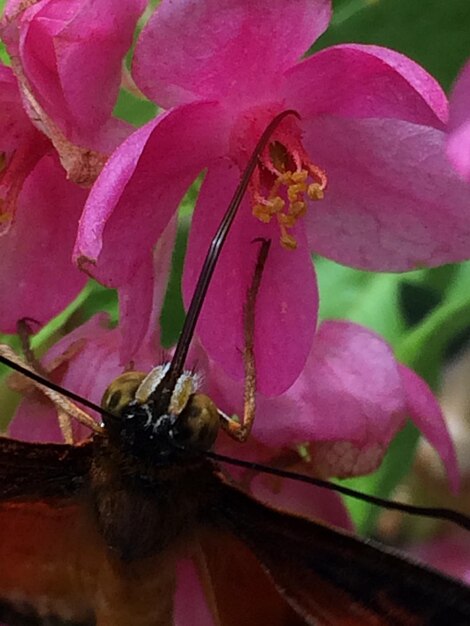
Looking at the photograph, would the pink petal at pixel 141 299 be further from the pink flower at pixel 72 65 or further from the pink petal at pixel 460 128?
the pink petal at pixel 460 128

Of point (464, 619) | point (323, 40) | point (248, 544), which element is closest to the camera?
point (464, 619)

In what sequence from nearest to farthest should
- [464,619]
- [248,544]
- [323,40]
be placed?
[464,619]
[248,544]
[323,40]

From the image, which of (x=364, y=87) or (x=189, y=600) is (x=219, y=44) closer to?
(x=364, y=87)

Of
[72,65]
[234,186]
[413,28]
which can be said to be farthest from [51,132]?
[413,28]

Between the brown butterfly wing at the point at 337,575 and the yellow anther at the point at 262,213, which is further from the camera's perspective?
the yellow anther at the point at 262,213

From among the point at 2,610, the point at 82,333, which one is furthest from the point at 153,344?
the point at 2,610

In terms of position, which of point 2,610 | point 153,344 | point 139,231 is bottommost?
point 2,610

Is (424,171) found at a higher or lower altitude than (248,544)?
higher

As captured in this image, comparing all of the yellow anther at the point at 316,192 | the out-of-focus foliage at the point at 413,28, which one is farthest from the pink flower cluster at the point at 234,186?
the out-of-focus foliage at the point at 413,28

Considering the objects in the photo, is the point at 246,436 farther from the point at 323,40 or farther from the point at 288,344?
the point at 323,40
